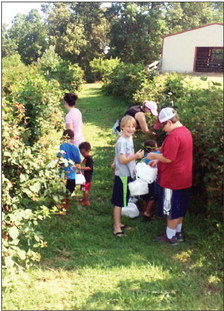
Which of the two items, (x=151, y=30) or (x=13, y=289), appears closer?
(x=13, y=289)

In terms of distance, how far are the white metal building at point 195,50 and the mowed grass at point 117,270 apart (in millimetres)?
1792

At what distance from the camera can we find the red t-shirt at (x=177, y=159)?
3.29 metres

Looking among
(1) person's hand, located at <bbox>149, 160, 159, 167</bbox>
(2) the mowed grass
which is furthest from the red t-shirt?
(2) the mowed grass

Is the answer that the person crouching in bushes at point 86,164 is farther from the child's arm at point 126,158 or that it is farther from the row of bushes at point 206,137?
the row of bushes at point 206,137

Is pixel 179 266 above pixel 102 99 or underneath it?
underneath

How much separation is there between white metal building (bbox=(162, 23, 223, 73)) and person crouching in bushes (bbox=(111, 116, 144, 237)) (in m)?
0.78

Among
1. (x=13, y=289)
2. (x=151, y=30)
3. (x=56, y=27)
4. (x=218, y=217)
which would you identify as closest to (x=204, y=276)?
(x=218, y=217)

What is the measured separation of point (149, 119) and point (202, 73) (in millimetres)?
2226

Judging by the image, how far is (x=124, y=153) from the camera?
3688 millimetres

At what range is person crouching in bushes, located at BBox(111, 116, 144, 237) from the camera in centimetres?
365

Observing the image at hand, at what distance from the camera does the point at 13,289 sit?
9.12 feet

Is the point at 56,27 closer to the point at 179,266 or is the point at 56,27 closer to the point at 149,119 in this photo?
the point at 149,119

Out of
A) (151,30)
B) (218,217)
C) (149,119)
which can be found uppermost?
(151,30)

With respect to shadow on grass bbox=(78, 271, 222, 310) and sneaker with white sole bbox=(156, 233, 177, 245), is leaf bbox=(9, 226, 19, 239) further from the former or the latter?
sneaker with white sole bbox=(156, 233, 177, 245)
